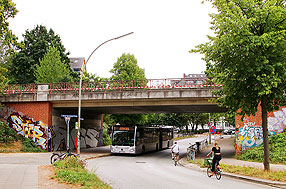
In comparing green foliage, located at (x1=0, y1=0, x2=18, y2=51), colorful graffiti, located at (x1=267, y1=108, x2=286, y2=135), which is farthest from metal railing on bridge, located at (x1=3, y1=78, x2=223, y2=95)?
green foliage, located at (x1=0, y1=0, x2=18, y2=51)

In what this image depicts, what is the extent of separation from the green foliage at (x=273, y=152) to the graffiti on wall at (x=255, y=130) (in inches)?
27.1

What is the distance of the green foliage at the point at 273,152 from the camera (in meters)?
18.6

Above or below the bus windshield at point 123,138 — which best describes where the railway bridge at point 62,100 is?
above

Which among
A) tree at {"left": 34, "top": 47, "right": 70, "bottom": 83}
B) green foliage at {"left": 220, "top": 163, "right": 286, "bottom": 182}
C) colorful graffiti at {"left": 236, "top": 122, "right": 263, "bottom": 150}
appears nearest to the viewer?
green foliage at {"left": 220, "top": 163, "right": 286, "bottom": 182}

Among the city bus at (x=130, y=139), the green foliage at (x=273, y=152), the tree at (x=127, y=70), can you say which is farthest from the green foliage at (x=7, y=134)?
the tree at (x=127, y=70)

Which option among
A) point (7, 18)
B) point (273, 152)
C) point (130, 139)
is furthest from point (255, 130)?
point (7, 18)

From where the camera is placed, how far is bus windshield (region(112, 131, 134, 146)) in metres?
26.2

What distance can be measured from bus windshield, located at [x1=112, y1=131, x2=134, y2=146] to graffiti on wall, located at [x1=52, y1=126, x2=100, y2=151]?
560 centimetres

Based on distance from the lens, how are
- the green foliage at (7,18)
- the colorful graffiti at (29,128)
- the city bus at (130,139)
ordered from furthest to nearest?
the colorful graffiti at (29,128), the city bus at (130,139), the green foliage at (7,18)

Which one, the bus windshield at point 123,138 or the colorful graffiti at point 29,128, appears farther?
the colorful graffiti at point 29,128

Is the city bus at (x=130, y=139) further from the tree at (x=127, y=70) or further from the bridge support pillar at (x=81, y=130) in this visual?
the tree at (x=127, y=70)

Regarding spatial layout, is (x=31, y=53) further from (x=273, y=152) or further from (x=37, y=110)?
(x=273, y=152)

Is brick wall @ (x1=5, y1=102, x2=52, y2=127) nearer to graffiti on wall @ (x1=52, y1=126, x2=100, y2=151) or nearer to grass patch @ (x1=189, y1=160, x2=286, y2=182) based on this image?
graffiti on wall @ (x1=52, y1=126, x2=100, y2=151)

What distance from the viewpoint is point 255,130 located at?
869 inches
